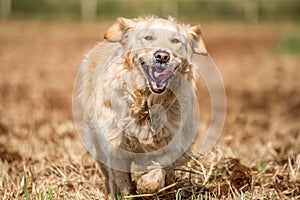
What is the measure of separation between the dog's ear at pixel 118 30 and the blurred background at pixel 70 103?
50cm

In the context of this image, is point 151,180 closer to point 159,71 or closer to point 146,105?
point 146,105

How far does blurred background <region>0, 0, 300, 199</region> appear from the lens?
15.3ft

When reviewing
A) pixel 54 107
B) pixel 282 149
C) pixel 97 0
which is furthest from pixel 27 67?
pixel 97 0

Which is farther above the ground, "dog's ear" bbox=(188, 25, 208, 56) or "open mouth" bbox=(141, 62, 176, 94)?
"dog's ear" bbox=(188, 25, 208, 56)

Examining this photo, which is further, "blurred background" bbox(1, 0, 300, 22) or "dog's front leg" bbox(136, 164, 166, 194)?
"blurred background" bbox(1, 0, 300, 22)

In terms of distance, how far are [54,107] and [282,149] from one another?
4.54 m

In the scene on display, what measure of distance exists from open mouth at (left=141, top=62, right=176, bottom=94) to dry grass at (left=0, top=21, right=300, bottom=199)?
771mm

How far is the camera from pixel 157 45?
12.9 ft

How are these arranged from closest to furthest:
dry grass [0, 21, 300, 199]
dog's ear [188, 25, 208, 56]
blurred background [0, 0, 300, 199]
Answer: dog's ear [188, 25, 208, 56] < dry grass [0, 21, 300, 199] < blurred background [0, 0, 300, 199]

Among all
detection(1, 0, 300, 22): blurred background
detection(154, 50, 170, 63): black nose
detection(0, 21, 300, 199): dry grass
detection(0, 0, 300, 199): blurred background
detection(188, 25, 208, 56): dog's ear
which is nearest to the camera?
detection(154, 50, 170, 63): black nose

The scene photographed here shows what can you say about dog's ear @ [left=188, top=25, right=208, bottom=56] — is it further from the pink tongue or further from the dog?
the pink tongue

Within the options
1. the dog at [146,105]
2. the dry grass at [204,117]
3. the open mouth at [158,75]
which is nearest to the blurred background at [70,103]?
the dry grass at [204,117]

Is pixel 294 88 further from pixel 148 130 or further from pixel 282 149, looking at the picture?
pixel 148 130

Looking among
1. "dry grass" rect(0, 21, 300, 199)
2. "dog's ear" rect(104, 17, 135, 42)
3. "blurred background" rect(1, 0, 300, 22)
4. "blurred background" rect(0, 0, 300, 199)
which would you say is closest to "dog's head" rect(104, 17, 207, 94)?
"dog's ear" rect(104, 17, 135, 42)
